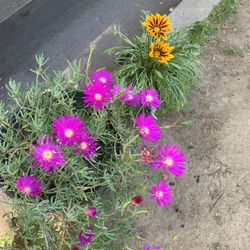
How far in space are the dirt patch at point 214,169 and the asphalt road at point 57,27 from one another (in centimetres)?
89

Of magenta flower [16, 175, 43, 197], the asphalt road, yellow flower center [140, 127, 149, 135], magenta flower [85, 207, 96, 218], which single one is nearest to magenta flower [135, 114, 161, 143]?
yellow flower center [140, 127, 149, 135]

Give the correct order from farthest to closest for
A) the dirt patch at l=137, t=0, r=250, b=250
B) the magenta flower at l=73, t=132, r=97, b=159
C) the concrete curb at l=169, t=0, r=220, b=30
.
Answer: the concrete curb at l=169, t=0, r=220, b=30 < the dirt patch at l=137, t=0, r=250, b=250 < the magenta flower at l=73, t=132, r=97, b=159

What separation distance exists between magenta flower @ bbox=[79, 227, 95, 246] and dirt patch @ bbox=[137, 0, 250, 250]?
743 millimetres

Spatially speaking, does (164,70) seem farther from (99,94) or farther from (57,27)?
(57,27)

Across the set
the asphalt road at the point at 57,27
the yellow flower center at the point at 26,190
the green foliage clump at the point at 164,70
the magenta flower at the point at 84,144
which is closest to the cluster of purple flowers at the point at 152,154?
the magenta flower at the point at 84,144

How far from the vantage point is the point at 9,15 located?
348 cm

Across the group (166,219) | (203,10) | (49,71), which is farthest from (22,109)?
(203,10)

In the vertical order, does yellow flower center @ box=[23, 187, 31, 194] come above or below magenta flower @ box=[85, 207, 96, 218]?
above

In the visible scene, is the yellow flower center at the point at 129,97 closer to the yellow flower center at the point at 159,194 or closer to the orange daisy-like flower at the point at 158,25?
the yellow flower center at the point at 159,194

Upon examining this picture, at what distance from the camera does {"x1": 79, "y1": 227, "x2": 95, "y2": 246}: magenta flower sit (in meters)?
1.56

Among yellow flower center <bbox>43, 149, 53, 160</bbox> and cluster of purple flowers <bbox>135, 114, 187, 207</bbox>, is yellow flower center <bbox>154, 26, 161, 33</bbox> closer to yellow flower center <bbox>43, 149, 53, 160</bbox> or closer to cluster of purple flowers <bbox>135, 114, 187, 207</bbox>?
cluster of purple flowers <bbox>135, 114, 187, 207</bbox>

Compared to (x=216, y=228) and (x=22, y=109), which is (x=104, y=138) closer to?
(x=22, y=109)

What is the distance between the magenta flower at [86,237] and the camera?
156cm

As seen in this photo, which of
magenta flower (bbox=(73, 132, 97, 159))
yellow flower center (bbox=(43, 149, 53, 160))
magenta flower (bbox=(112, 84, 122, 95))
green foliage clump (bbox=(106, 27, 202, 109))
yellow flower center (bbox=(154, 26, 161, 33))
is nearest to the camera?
yellow flower center (bbox=(43, 149, 53, 160))
